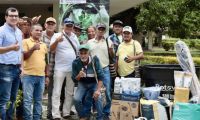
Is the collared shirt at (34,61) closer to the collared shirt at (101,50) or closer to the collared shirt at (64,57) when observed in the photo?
the collared shirt at (64,57)

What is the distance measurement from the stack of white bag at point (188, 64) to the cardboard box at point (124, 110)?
963 millimetres

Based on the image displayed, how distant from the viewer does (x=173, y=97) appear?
7195 mm

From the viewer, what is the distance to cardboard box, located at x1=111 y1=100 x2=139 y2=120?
23.2ft

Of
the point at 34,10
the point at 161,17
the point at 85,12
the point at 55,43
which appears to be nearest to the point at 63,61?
the point at 55,43

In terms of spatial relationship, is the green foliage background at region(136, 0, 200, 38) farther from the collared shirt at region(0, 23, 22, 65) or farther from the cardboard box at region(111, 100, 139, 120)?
the collared shirt at region(0, 23, 22, 65)

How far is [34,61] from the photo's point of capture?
707cm

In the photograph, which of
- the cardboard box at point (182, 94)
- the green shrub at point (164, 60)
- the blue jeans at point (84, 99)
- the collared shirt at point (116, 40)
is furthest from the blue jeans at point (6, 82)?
the green shrub at point (164, 60)

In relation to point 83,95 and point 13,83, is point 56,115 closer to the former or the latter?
point 83,95

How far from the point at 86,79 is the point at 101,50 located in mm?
679

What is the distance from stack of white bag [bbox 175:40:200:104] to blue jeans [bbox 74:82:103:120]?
1.55 meters

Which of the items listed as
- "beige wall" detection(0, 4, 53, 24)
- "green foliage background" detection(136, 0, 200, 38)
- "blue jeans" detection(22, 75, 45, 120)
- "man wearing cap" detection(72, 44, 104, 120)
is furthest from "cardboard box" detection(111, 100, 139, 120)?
"green foliage background" detection(136, 0, 200, 38)

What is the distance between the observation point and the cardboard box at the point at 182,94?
6810 mm

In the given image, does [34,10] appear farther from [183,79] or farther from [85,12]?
[183,79]

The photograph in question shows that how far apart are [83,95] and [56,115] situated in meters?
0.73
